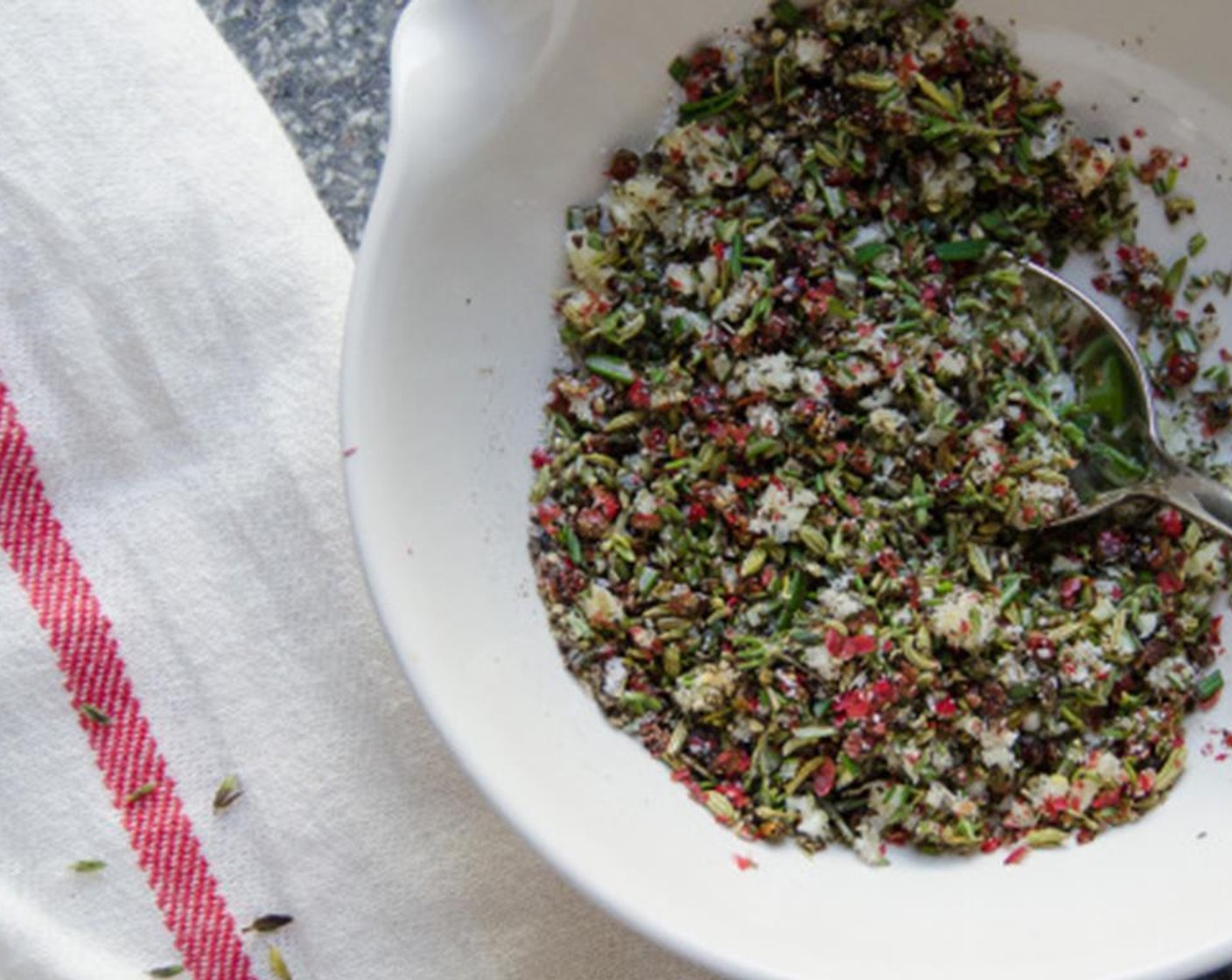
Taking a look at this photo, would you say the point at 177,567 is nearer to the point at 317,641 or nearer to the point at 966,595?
the point at 317,641

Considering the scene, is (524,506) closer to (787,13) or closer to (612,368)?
(612,368)

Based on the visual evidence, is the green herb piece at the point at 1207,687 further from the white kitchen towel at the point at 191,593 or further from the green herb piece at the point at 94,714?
the green herb piece at the point at 94,714

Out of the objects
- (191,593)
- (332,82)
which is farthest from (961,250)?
(191,593)

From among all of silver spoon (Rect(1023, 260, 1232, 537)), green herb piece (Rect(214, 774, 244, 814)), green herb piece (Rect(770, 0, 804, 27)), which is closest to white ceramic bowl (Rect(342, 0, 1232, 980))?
green herb piece (Rect(770, 0, 804, 27))

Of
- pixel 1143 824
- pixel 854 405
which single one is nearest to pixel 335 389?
pixel 854 405

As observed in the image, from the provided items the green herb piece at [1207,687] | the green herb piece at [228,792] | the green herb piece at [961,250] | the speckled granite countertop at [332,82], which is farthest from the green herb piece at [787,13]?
the green herb piece at [228,792]
